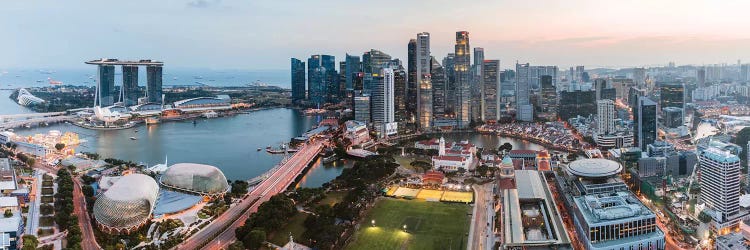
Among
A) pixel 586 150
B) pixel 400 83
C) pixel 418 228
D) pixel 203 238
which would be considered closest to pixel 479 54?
pixel 400 83

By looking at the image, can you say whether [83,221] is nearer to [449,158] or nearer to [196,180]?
[196,180]

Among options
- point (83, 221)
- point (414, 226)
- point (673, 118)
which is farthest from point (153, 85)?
point (673, 118)

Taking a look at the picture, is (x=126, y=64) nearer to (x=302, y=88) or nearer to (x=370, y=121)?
(x=302, y=88)

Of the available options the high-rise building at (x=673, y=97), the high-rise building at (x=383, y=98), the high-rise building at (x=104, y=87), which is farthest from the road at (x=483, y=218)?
the high-rise building at (x=104, y=87)

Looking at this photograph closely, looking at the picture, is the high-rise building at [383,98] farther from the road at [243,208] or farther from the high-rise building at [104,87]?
the high-rise building at [104,87]

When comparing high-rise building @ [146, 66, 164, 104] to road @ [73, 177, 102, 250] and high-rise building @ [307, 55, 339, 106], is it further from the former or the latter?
road @ [73, 177, 102, 250]

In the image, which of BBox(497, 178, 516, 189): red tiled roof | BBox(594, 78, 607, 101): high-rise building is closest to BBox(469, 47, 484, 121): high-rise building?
BBox(594, 78, 607, 101): high-rise building
